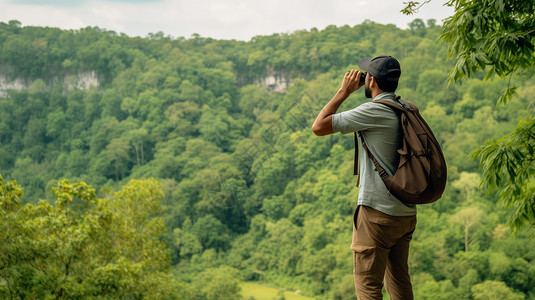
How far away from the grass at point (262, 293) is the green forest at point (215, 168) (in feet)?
0.95

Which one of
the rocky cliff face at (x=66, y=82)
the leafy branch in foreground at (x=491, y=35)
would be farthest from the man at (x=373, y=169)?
the rocky cliff face at (x=66, y=82)

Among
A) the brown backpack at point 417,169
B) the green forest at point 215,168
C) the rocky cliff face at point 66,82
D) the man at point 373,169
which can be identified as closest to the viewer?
the brown backpack at point 417,169

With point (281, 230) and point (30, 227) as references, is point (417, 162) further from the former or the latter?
point (281, 230)

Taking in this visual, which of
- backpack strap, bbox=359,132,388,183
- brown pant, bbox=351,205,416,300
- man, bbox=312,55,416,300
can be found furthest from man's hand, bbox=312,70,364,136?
brown pant, bbox=351,205,416,300

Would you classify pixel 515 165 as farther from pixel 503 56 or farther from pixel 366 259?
Result: pixel 366 259

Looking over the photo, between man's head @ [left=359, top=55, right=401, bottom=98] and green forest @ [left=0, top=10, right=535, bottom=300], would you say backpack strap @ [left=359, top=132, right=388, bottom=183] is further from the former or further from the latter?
green forest @ [left=0, top=10, right=535, bottom=300]

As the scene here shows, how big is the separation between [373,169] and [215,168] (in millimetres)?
40638

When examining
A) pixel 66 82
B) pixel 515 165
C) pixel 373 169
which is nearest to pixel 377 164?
pixel 373 169

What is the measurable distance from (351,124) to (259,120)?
54.4 meters

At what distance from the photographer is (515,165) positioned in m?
3.29

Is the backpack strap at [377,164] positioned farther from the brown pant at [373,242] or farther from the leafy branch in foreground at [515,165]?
the leafy branch in foreground at [515,165]

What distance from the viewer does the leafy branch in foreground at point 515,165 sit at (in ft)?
10.8

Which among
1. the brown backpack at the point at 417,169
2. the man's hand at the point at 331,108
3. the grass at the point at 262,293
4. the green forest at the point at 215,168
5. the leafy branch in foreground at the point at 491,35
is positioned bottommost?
the grass at the point at 262,293

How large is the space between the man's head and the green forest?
1.52 m
